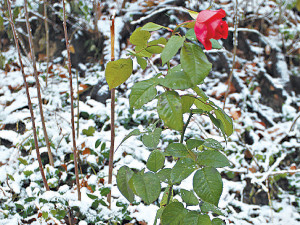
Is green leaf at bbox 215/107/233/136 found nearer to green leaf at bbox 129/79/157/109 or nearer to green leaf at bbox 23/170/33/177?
green leaf at bbox 129/79/157/109

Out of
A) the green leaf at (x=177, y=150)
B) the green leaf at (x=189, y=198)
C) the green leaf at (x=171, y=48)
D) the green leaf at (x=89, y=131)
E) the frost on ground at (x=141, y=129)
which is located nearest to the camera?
the green leaf at (x=171, y=48)

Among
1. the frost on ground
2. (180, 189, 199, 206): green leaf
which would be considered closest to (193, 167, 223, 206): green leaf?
(180, 189, 199, 206): green leaf

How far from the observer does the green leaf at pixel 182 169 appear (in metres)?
0.67

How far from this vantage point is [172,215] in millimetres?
760

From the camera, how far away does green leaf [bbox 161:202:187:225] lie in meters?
0.75

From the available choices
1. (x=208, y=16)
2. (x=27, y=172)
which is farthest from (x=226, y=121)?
(x=27, y=172)

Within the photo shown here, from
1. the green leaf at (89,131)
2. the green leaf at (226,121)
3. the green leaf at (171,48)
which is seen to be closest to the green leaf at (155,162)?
the green leaf at (226,121)

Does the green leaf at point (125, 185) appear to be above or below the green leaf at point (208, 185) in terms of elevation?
below

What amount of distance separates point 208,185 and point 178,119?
0.62 feet

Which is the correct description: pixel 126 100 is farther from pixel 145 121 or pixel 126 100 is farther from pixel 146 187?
pixel 146 187

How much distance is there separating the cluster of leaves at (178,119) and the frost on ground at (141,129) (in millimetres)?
489

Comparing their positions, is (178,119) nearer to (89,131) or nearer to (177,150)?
(177,150)

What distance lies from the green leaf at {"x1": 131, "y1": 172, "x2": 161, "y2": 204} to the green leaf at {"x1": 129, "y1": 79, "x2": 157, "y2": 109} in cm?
22

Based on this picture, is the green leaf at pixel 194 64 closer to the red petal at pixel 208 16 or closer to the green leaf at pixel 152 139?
the red petal at pixel 208 16
